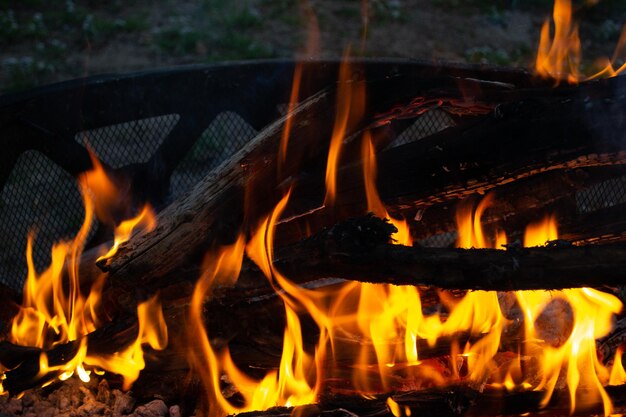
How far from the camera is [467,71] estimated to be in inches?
128

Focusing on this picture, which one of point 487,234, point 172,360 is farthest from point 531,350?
point 172,360

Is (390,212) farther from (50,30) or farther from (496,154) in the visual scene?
(50,30)

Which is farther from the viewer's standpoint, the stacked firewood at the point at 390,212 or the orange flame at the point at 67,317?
the orange flame at the point at 67,317

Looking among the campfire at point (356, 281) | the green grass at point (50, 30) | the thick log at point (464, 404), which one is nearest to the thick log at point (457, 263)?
the campfire at point (356, 281)

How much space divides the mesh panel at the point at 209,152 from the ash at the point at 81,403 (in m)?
1.21

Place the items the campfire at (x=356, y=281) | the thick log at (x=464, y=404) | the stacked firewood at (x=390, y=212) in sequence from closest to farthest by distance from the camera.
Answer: the stacked firewood at (x=390, y=212)
the thick log at (x=464, y=404)
the campfire at (x=356, y=281)

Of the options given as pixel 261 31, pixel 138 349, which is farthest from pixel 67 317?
pixel 261 31

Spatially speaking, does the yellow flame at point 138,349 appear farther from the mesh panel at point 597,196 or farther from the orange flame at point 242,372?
the mesh panel at point 597,196

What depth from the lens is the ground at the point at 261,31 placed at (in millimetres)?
6617

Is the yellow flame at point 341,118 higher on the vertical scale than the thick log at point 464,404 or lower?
higher

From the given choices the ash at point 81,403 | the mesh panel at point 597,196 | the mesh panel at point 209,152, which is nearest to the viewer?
the ash at point 81,403

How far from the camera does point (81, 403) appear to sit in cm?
269

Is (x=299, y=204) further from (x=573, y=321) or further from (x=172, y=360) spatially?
(x=573, y=321)

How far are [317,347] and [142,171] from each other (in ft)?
4.80
